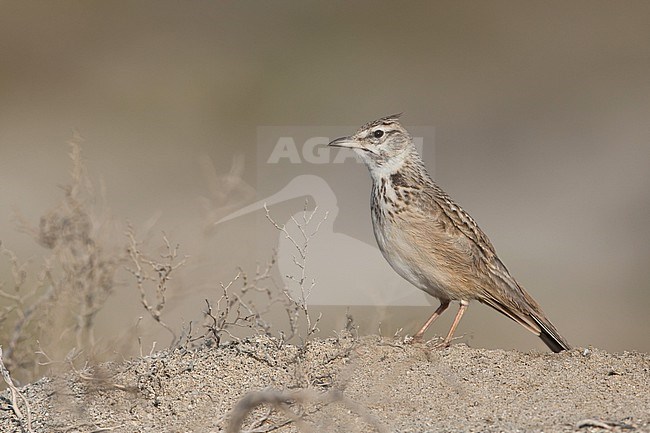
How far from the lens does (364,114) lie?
843 inches

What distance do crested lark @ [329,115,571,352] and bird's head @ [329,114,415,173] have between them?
0.08 m

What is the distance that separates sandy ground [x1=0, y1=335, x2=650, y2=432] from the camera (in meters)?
5.56

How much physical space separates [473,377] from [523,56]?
2057cm

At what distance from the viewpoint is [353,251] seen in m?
12.0

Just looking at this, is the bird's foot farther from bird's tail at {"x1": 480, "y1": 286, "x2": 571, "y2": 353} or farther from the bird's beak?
the bird's beak

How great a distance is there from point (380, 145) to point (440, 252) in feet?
2.98

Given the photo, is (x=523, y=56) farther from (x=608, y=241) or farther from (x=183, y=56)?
(x=608, y=241)

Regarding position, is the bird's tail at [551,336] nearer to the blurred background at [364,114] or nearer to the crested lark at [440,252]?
the crested lark at [440,252]

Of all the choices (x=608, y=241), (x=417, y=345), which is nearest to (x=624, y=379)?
(x=417, y=345)

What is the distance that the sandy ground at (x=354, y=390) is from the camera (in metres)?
5.56

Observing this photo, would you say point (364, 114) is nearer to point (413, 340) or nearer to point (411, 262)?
point (411, 262)

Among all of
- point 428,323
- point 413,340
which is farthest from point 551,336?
point 413,340

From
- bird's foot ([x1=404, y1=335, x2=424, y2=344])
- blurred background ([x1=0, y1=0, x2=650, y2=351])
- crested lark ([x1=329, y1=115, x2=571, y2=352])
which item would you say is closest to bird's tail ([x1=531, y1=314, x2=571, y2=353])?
crested lark ([x1=329, y1=115, x2=571, y2=352])

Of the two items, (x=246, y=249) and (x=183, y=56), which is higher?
(x=183, y=56)
